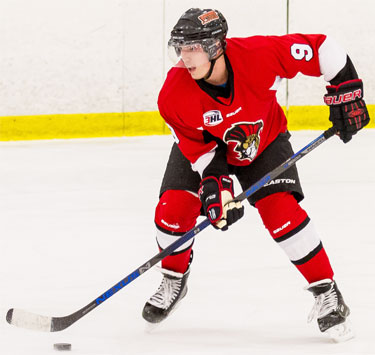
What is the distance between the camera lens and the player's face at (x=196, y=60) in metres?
2.48

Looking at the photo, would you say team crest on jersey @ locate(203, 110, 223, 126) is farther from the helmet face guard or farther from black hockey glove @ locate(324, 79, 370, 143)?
black hockey glove @ locate(324, 79, 370, 143)

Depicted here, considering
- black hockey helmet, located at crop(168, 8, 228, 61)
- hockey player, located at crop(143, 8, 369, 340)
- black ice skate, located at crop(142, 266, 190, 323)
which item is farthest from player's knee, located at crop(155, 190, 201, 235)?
black hockey helmet, located at crop(168, 8, 228, 61)

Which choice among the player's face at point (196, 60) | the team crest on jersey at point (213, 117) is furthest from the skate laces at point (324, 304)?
the player's face at point (196, 60)

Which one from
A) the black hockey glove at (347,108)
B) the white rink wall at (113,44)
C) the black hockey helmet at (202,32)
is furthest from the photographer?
the white rink wall at (113,44)

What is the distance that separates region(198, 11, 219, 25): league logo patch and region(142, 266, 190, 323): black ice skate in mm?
723

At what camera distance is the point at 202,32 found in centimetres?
248

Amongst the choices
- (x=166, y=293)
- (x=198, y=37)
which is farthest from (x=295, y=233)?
(x=198, y=37)

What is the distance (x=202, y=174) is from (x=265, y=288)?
1.89ft

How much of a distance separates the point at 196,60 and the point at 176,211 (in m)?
0.43

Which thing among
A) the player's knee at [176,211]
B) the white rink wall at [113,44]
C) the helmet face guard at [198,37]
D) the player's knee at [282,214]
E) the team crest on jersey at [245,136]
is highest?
the helmet face guard at [198,37]

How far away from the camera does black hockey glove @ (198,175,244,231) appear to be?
2537 millimetres

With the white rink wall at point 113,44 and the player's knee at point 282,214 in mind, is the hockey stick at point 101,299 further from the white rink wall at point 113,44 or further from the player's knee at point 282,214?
the white rink wall at point 113,44

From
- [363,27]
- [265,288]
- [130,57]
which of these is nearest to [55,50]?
[130,57]

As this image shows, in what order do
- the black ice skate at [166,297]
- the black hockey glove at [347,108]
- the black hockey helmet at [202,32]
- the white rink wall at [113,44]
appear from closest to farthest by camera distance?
the black hockey helmet at [202,32], the black hockey glove at [347,108], the black ice skate at [166,297], the white rink wall at [113,44]
